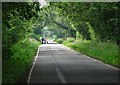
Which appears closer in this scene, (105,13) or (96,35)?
(105,13)

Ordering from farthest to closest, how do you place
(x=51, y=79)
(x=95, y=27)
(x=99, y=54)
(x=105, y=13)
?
1. (x=95, y=27)
2. (x=105, y=13)
3. (x=99, y=54)
4. (x=51, y=79)

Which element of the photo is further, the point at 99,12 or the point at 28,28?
the point at 28,28

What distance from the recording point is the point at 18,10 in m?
21.8

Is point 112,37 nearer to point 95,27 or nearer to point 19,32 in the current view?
point 95,27

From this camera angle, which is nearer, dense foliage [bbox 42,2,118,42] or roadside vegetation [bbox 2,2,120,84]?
roadside vegetation [bbox 2,2,120,84]

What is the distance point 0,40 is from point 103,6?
Answer: 15.4 metres

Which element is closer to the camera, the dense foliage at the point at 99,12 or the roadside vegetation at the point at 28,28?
the roadside vegetation at the point at 28,28

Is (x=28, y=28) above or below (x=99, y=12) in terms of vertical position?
below

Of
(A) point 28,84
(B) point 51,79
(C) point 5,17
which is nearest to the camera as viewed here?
(A) point 28,84

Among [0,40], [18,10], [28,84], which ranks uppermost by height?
[18,10]

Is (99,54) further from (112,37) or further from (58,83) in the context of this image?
(58,83)

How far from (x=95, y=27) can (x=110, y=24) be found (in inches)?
379

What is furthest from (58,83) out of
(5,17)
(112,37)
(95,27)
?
(95,27)

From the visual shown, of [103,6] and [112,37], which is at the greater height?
[103,6]
